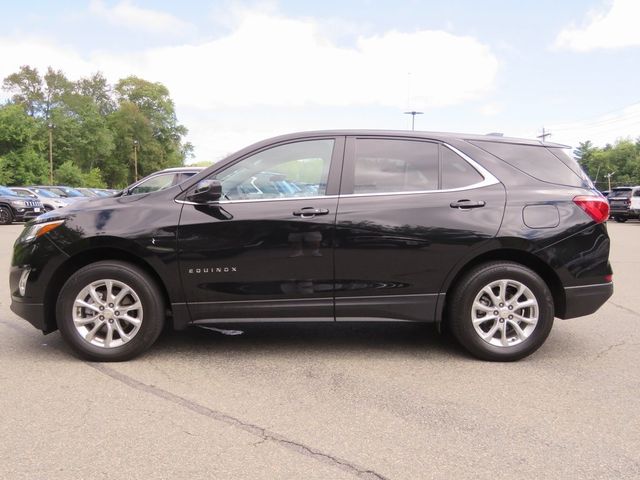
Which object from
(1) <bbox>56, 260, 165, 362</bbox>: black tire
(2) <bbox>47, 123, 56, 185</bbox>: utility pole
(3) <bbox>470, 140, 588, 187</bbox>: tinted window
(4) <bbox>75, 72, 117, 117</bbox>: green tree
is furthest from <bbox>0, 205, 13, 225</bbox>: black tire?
(4) <bbox>75, 72, 117, 117</bbox>: green tree

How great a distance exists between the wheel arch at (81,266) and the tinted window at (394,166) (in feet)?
5.46

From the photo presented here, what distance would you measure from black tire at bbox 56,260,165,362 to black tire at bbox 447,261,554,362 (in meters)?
2.25

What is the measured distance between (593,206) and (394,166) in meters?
1.56

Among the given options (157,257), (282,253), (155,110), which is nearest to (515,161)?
(282,253)

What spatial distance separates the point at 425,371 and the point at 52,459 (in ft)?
8.09

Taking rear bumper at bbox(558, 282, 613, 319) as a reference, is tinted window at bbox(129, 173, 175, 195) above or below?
above

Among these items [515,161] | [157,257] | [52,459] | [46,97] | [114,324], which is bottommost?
[52,459]

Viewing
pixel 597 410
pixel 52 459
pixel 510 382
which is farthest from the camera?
pixel 510 382

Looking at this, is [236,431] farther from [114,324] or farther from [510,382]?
[510,382]

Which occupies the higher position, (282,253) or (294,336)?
(282,253)

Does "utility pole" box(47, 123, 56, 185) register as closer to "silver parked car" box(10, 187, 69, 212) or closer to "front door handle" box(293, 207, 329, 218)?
"silver parked car" box(10, 187, 69, 212)

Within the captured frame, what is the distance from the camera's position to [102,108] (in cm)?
7912

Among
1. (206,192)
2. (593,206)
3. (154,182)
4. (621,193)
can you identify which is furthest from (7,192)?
(621,193)

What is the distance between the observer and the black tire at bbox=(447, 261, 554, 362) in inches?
161
